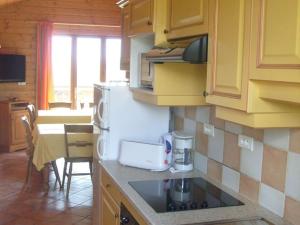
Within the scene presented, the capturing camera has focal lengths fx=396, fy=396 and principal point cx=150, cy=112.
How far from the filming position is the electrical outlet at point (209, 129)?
98.0 inches

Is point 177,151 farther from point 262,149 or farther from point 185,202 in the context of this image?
point 262,149

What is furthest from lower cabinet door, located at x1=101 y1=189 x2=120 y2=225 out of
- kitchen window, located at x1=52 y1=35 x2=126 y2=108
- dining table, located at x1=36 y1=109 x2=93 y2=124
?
kitchen window, located at x1=52 y1=35 x2=126 y2=108

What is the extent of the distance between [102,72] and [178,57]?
6231 mm

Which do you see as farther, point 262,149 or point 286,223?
point 262,149

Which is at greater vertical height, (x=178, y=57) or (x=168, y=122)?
(x=178, y=57)

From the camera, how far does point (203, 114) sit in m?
2.63

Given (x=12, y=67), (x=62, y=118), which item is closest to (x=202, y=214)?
(x=62, y=118)

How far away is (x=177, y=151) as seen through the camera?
2719 millimetres

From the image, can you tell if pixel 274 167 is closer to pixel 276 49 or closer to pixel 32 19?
pixel 276 49

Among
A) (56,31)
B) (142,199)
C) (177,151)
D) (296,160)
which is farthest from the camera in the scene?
(56,31)

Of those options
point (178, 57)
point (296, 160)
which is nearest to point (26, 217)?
point (178, 57)

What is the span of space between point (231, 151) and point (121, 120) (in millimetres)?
989

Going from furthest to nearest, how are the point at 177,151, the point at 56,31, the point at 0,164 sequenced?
the point at 56,31 → the point at 0,164 → the point at 177,151

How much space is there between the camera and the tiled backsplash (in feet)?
5.75
